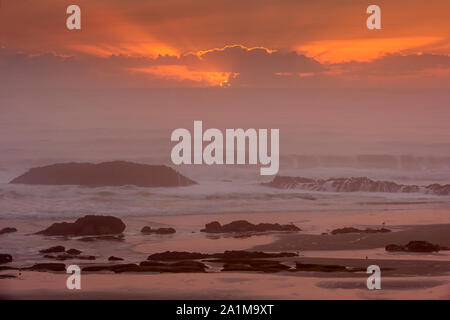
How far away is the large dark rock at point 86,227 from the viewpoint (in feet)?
137

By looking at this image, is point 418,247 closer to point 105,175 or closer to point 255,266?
point 255,266

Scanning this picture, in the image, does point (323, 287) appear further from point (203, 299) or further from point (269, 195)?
point (269, 195)

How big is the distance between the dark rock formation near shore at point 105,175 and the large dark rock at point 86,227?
1170 inches

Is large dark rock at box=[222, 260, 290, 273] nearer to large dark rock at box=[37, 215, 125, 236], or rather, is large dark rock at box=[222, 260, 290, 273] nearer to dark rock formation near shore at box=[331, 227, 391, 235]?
dark rock formation near shore at box=[331, 227, 391, 235]

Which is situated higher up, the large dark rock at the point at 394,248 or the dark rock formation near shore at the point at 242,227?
the dark rock formation near shore at the point at 242,227

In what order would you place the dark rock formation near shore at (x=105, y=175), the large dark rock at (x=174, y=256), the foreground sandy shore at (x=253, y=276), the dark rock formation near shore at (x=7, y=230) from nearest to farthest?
the foreground sandy shore at (x=253, y=276) < the large dark rock at (x=174, y=256) < the dark rock formation near shore at (x=7, y=230) < the dark rock formation near shore at (x=105, y=175)

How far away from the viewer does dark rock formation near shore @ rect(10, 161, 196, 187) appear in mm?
74500

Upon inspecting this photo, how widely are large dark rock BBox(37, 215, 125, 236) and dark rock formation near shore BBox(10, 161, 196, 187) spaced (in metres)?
29.7

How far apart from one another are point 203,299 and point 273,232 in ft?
63.2

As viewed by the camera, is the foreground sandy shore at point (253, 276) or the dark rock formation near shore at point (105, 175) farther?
the dark rock formation near shore at point (105, 175)

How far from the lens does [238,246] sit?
3784 centimetres

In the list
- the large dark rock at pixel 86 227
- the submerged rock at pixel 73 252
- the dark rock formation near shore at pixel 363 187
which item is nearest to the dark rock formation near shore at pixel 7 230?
the large dark rock at pixel 86 227

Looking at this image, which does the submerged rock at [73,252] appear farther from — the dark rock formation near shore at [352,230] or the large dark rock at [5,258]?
the dark rock formation near shore at [352,230]

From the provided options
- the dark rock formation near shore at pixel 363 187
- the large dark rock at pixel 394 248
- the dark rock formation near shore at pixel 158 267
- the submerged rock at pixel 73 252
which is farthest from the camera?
the dark rock formation near shore at pixel 363 187
